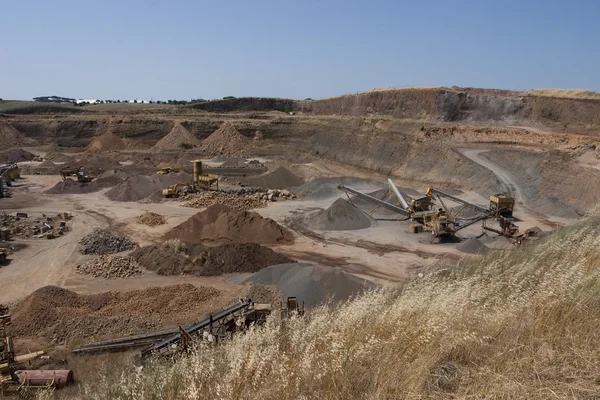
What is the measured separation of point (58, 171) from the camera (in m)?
47.0

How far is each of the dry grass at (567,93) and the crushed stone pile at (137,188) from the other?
129 ft

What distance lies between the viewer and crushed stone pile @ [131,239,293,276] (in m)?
20.2

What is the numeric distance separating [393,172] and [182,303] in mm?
29050

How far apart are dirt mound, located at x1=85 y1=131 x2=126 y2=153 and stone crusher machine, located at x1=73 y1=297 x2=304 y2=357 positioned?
49428 millimetres

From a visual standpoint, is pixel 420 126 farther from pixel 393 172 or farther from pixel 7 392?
pixel 7 392

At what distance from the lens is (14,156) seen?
2088 inches

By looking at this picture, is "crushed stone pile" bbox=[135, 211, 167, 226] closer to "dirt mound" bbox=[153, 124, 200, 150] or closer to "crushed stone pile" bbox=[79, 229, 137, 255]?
"crushed stone pile" bbox=[79, 229, 137, 255]

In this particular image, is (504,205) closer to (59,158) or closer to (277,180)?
(277,180)

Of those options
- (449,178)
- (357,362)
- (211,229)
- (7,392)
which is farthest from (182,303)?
(449,178)

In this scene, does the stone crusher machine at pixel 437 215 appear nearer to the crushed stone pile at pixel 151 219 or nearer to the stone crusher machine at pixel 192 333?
the crushed stone pile at pixel 151 219

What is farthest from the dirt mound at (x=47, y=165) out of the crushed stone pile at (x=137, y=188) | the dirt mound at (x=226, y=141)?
the dirt mound at (x=226, y=141)

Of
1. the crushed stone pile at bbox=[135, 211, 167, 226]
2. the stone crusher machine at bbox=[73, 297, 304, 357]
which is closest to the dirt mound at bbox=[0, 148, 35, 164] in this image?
the crushed stone pile at bbox=[135, 211, 167, 226]

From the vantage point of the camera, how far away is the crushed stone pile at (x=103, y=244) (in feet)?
75.3

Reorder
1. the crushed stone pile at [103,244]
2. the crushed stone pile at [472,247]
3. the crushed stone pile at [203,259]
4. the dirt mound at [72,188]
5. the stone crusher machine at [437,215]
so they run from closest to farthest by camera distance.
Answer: the crushed stone pile at [203,259]
the crushed stone pile at [472,247]
the crushed stone pile at [103,244]
the stone crusher machine at [437,215]
the dirt mound at [72,188]
